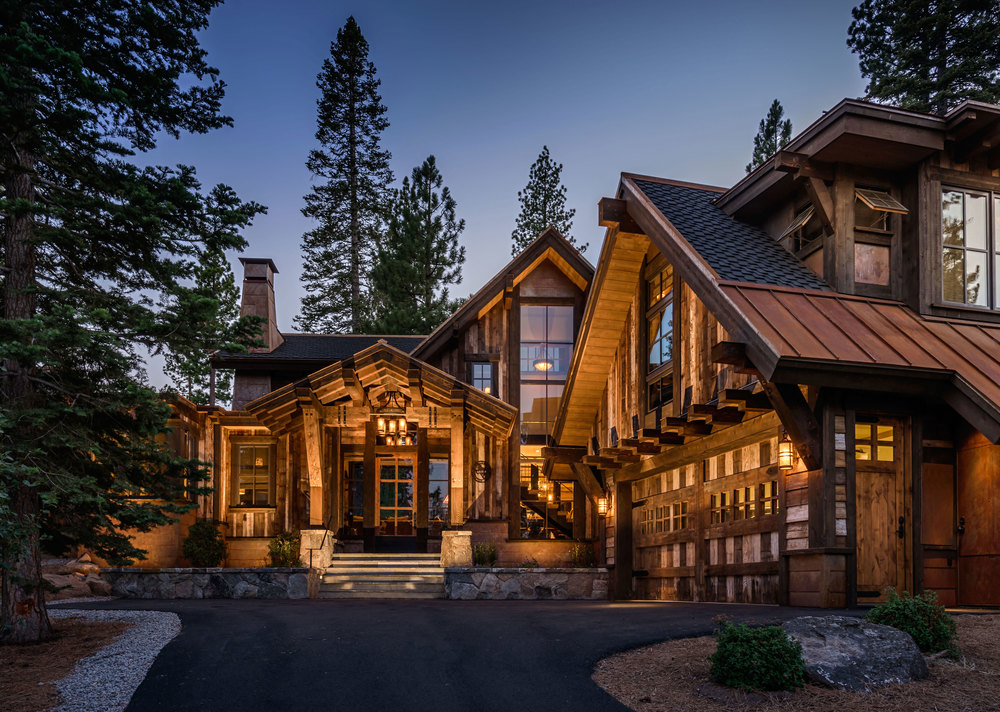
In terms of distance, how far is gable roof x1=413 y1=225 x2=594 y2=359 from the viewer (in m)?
19.8

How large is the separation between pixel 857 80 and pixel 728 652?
87.7 ft

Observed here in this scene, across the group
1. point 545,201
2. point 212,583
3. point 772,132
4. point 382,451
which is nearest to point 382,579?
point 212,583

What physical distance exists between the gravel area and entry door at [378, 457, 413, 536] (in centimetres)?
1018

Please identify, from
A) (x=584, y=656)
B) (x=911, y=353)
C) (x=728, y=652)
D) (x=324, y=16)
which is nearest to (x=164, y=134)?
(x=584, y=656)

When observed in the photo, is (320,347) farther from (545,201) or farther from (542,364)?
(545,201)

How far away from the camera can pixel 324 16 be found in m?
36.0

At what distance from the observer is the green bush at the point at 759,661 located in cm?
627

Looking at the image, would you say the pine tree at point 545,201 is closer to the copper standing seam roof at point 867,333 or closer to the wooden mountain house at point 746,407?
the wooden mountain house at point 746,407

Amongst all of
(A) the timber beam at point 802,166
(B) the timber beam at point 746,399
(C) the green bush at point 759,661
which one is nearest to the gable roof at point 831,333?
(B) the timber beam at point 746,399

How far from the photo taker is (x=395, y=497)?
21.2 meters

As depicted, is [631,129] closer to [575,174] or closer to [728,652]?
[575,174]

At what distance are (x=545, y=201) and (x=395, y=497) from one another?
1766cm

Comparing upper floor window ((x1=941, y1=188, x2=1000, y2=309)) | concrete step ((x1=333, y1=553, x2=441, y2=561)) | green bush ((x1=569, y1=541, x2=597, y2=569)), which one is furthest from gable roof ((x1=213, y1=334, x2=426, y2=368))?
upper floor window ((x1=941, y1=188, x2=1000, y2=309))

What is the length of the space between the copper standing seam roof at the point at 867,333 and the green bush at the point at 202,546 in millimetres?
12802
